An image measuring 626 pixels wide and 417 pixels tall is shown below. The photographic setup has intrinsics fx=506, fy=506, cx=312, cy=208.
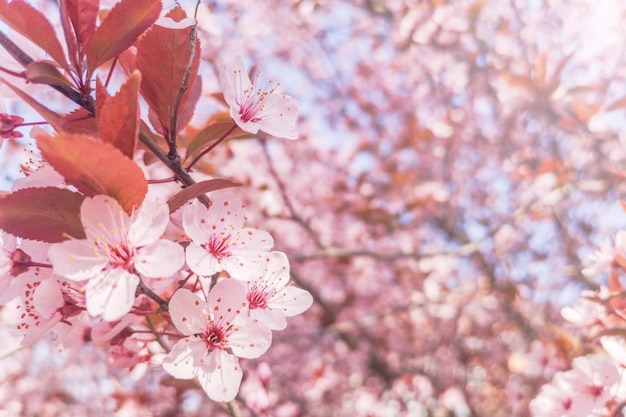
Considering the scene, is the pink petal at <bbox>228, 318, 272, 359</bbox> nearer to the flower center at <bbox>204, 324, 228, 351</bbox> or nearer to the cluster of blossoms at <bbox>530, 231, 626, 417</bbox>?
the flower center at <bbox>204, 324, 228, 351</bbox>

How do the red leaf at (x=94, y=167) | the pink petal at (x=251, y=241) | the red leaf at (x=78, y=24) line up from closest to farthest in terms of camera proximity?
the red leaf at (x=94, y=167) < the red leaf at (x=78, y=24) < the pink petal at (x=251, y=241)

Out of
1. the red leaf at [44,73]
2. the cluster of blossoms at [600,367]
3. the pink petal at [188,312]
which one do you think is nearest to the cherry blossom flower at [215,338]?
the pink petal at [188,312]

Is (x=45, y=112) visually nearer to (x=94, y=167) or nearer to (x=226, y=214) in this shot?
(x=94, y=167)

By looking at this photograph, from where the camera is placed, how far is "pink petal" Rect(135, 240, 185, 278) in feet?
2.16

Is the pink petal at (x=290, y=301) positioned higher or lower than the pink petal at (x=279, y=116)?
lower

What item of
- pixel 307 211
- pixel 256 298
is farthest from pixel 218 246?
pixel 307 211

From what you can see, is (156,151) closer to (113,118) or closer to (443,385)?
(113,118)

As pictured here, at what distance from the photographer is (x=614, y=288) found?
116cm

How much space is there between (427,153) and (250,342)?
359 cm

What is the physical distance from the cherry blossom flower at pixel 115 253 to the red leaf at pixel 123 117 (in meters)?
0.07

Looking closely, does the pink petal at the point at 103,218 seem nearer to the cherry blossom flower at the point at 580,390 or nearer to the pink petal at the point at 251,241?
the pink petal at the point at 251,241

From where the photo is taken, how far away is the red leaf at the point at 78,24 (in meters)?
0.69

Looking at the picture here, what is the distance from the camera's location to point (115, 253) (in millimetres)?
684

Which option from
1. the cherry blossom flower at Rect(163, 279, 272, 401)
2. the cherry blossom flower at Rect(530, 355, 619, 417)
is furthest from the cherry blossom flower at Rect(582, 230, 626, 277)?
the cherry blossom flower at Rect(163, 279, 272, 401)
